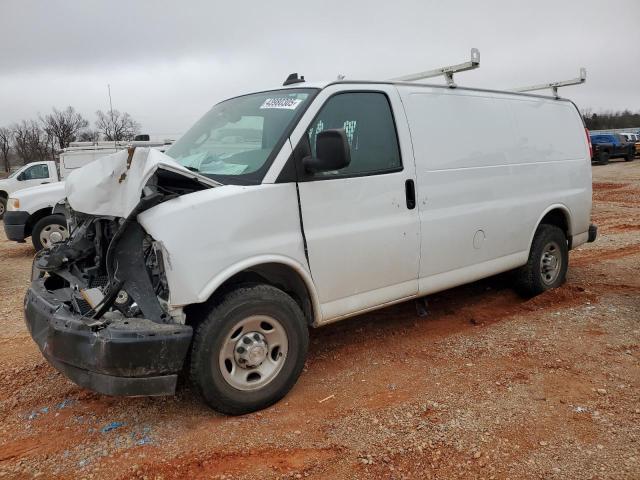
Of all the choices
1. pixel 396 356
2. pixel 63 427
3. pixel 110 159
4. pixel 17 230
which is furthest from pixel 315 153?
pixel 17 230

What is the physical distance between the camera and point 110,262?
130 inches

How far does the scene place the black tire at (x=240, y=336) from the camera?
3.20 meters

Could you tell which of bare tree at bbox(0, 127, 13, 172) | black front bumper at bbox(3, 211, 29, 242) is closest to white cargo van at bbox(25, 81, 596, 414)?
black front bumper at bbox(3, 211, 29, 242)

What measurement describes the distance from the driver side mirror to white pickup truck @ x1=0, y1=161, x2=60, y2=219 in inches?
640

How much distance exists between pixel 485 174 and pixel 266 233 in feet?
7.63

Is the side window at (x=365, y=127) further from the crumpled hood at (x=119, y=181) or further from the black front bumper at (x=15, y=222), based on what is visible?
the black front bumper at (x=15, y=222)

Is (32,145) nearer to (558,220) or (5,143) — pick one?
(5,143)

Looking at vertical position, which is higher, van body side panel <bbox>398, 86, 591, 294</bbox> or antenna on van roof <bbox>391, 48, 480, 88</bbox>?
antenna on van roof <bbox>391, 48, 480, 88</bbox>

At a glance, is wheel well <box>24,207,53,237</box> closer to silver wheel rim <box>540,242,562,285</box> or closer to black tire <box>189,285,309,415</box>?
black tire <box>189,285,309,415</box>

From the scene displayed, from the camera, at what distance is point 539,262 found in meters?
5.65

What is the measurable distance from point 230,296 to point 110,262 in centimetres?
A: 76

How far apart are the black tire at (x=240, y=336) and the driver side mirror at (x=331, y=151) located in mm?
866

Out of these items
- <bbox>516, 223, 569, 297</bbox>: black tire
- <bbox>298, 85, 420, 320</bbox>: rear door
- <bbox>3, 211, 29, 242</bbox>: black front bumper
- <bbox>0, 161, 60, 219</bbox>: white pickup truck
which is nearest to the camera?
<bbox>298, 85, 420, 320</bbox>: rear door

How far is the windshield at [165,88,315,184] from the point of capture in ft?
Result: 11.8
